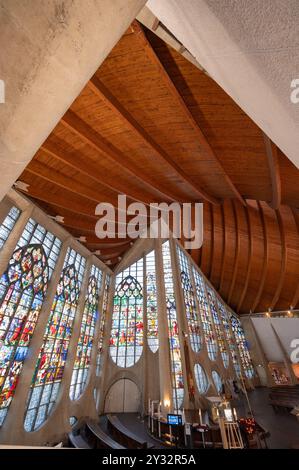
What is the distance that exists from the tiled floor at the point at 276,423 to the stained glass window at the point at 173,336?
2.81m

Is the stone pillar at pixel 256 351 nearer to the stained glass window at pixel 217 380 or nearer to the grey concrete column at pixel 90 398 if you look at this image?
the stained glass window at pixel 217 380

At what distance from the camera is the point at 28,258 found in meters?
8.34

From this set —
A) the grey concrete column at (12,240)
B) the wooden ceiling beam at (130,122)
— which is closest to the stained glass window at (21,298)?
the grey concrete column at (12,240)

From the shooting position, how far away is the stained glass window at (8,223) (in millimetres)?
7297

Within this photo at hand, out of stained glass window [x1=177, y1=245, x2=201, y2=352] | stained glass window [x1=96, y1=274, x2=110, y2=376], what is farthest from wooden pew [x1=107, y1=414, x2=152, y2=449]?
stained glass window [x1=177, y1=245, x2=201, y2=352]

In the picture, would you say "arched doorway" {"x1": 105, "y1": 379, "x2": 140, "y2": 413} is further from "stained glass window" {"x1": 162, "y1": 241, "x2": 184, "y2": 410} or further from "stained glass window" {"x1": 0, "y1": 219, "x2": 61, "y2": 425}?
"stained glass window" {"x1": 0, "y1": 219, "x2": 61, "y2": 425}

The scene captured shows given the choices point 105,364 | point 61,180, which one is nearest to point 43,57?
point 61,180

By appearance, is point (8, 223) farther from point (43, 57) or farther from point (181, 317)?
point (181, 317)

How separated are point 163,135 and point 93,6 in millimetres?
5161

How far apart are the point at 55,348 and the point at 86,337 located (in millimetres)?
2270

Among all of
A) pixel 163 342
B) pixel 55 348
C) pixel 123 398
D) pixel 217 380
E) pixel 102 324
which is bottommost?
pixel 123 398

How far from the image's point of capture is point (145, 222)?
11.7 metres
